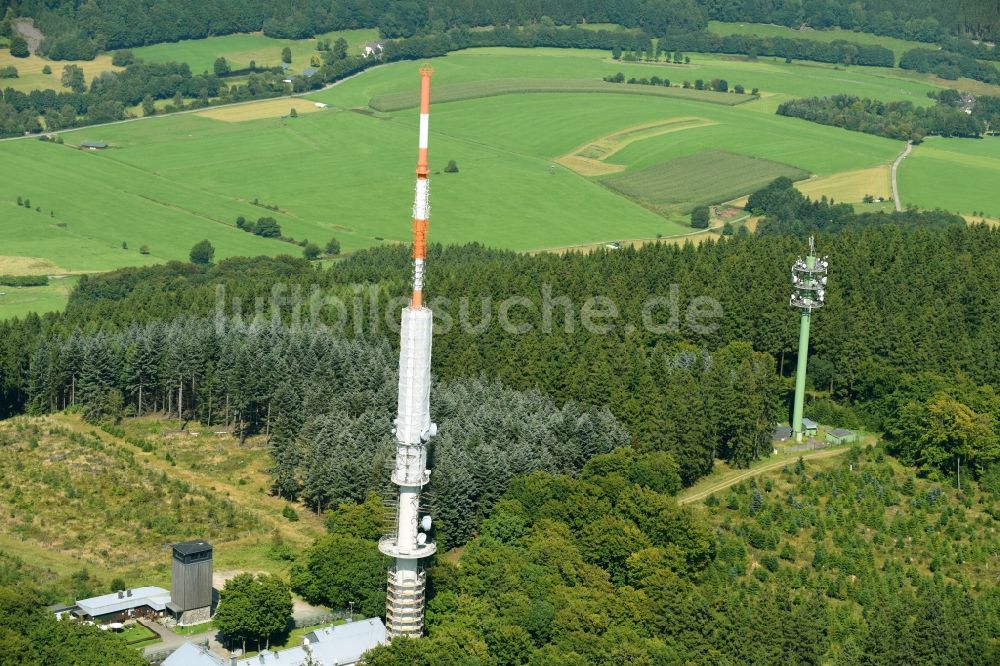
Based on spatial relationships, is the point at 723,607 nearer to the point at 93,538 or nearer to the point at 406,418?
→ the point at 406,418

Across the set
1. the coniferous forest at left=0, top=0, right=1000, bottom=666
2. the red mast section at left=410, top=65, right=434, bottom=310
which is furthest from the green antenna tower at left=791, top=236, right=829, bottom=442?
the red mast section at left=410, top=65, right=434, bottom=310

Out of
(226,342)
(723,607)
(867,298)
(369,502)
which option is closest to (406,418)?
(369,502)

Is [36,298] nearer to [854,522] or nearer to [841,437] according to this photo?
[841,437]

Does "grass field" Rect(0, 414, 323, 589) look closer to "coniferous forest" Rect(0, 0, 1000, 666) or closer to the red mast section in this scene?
"coniferous forest" Rect(0, 0, 1000, 666)

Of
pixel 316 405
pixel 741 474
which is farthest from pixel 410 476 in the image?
pixel 741 474

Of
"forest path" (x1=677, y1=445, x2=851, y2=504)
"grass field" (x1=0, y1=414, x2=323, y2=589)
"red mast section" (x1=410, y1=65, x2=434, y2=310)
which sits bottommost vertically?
"grass field" (x1=0, y1=414, x2=323, y2=589)

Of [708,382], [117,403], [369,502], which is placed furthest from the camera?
[117,403]

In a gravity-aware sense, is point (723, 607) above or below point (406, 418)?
below
